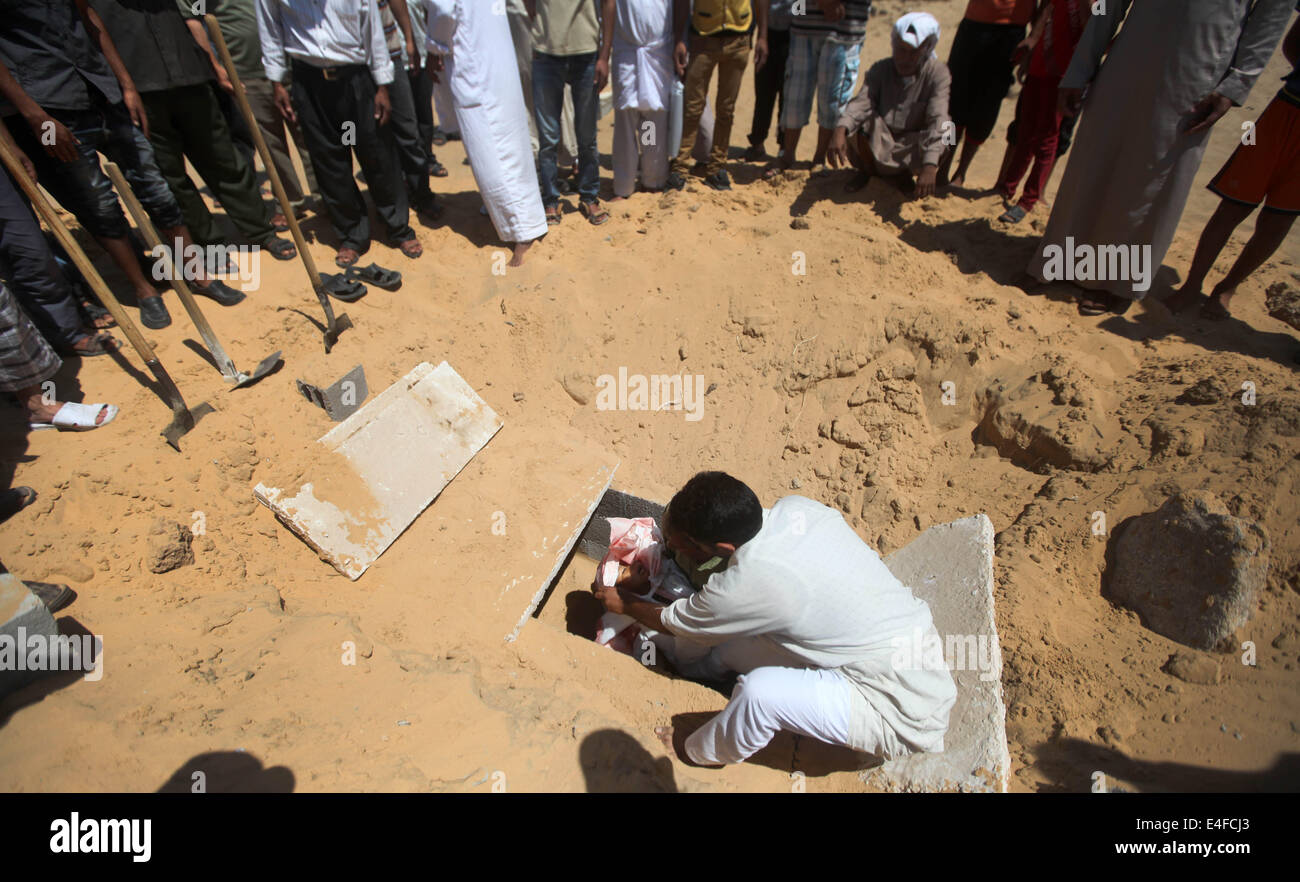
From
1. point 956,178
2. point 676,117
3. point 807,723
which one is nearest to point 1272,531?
point 807,723

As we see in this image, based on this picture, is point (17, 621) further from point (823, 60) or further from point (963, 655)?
point (823, 60)

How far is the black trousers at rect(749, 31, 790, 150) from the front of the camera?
4898 millimetres

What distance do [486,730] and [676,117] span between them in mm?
4541

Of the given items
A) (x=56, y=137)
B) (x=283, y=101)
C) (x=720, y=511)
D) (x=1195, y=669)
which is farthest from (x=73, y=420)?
(x=1195, y=669)

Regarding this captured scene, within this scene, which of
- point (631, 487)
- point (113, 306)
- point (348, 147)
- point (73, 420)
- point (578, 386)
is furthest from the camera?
point (348, 147)

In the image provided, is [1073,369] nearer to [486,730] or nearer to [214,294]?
[486,730]

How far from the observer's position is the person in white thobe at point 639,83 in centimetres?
425

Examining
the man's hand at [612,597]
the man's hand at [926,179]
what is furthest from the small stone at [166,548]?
the man's hand at [926,179]

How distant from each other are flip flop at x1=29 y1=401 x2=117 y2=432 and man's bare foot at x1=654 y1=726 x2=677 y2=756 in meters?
2.81

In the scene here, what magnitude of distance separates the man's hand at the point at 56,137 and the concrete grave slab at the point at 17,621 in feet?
6.90

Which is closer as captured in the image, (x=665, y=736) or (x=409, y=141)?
(x=665, y=736)

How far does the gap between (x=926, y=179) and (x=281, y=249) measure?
4301 mm

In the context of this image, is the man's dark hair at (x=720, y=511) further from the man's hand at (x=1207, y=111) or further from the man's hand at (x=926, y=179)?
the man's hand at (x=926, y=179)

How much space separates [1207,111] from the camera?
10.2ft
